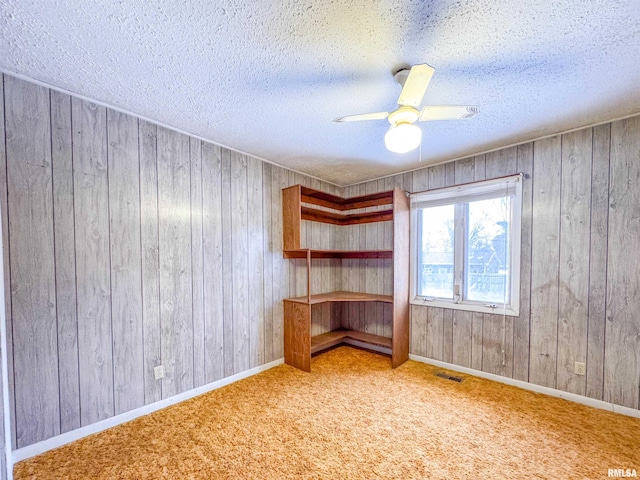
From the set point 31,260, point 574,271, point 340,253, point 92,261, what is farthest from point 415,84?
point 340,253

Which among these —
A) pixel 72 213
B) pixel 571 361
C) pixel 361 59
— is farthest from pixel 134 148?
pixel 571 361

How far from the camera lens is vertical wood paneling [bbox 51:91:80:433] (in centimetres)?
176

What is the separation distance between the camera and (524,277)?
8.36 feet

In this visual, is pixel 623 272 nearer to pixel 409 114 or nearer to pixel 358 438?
pixel 409 114

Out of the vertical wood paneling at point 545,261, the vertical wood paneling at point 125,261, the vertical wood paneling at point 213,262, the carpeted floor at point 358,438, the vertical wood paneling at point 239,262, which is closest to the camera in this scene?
the carpeted floor at point 358,438

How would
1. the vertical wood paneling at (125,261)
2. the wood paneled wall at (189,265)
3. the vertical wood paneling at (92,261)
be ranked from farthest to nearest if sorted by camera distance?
the vertical wood paneling at (125,261), the vertical wood paneling at (92,261), the wood paneled wall at (189,265)

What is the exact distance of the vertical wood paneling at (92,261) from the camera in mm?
1841

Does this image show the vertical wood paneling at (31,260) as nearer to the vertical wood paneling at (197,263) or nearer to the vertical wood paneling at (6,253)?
the vertical wood paneling at (6,253)

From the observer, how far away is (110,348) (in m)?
1.95

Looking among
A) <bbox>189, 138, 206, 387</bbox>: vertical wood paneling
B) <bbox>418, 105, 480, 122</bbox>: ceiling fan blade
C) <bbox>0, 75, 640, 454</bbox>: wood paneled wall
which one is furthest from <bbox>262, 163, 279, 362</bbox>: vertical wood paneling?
<bbox>418, 105, 480, 122</bbox>: ceiling fan blade

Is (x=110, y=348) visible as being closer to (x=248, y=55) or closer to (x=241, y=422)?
(x=241, y=422)

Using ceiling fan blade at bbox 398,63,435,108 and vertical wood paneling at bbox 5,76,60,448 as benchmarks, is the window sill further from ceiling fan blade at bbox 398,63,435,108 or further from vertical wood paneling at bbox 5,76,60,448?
vertical wood paneling at bbox 5,76,60,448

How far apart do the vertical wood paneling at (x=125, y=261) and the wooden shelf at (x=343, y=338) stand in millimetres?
1749

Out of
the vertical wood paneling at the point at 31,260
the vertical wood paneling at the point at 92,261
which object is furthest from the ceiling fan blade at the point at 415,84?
the vertical wood paneling at the point at 31,260
